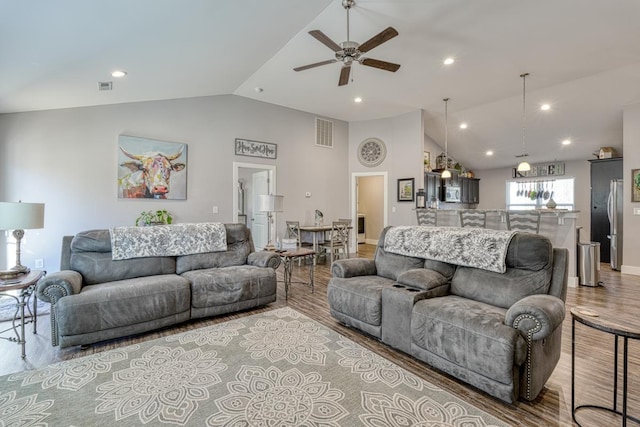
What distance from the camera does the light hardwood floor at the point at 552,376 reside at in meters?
1.89

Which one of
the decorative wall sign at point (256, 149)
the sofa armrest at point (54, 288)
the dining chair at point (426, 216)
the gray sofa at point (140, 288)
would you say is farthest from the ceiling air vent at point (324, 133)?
the sofa armrest at point (54, 288)

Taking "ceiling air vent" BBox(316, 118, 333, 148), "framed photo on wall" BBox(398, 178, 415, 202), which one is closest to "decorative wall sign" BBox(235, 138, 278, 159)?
"ceiling air vent" BBox(316, 118, 333, 148)

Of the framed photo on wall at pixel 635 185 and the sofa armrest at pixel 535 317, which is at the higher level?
the framed photo on wall at pixel 635 185

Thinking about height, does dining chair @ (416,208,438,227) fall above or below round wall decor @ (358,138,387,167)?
below

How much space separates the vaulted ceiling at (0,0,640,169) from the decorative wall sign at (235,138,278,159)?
0.94 metres

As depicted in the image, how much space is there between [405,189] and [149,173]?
17.4 ft

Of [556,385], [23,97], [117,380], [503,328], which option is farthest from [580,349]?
[23,97]

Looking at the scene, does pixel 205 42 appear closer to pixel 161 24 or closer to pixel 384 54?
pixel 161 24

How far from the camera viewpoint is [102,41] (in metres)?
3.00

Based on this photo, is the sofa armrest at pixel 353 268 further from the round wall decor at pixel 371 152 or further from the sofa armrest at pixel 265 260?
the round wall decor at pixel 371 152

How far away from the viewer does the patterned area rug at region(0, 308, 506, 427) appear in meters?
1.82

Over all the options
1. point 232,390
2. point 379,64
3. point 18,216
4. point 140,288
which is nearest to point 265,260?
point 140,288

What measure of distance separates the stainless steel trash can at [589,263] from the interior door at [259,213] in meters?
5.76

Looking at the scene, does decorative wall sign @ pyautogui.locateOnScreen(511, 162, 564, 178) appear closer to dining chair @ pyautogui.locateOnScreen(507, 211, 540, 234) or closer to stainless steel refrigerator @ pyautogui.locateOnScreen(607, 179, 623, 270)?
stainless steel refrigerator @ pyautogui.locateOnScreen(607, 179, 623, 270)
